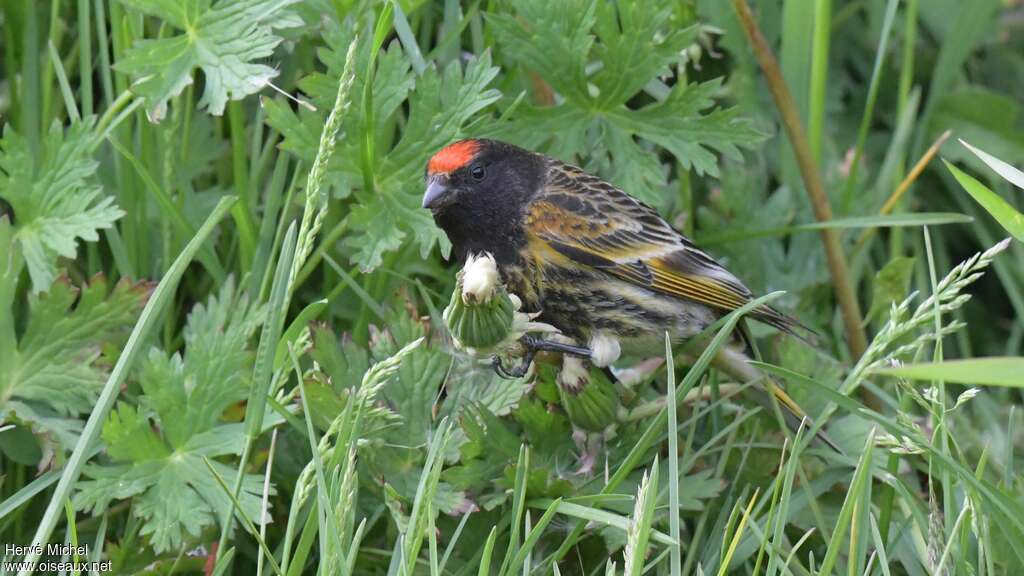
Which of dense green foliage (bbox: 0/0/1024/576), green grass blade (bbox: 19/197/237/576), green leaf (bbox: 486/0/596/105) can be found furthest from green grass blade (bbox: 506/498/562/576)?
green leaf (bbox: 486/0/596/105)

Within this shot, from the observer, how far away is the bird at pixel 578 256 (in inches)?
142

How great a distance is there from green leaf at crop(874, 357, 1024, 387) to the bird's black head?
5.23 feet

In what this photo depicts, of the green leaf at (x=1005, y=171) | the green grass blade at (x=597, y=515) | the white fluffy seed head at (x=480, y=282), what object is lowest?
the green grass blade at (x=597, y=515)

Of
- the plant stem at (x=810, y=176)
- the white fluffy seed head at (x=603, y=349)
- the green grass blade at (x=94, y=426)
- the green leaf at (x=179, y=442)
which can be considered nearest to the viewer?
the green grass blade at (x=94, y=426)

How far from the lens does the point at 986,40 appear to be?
17.3 ft

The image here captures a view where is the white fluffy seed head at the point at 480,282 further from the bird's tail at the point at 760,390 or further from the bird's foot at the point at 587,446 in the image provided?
the bird's tail at the point at 760,390

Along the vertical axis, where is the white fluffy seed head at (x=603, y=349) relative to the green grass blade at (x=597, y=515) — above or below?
below

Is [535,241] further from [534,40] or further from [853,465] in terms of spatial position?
[853,465]

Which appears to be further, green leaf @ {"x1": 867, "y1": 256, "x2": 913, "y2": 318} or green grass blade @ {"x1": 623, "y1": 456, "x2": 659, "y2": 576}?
green leaf @ {"x1": 867, "y1": 256, "x2": 913, "y2": 318}

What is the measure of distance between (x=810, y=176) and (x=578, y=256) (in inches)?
39.6

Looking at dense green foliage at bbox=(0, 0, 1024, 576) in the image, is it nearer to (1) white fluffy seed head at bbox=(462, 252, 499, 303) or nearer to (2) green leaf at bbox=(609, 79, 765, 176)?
(2) green leaf at bbox=(609, 79, 765, 176)

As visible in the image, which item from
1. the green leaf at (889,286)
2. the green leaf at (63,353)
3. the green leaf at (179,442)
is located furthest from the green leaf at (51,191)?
the green leaf at (889,286)

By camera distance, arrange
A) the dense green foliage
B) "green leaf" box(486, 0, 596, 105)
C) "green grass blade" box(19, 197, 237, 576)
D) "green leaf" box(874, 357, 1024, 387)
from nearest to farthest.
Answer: "green leaf" box(874, 357, 1024, 387) → "green grass blade" box(19, 197, 237, 576) → the dense green foliage → "green leaf" box(486, 0, 596, 105)

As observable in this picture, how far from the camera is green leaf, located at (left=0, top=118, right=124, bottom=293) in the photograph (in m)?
3.40
